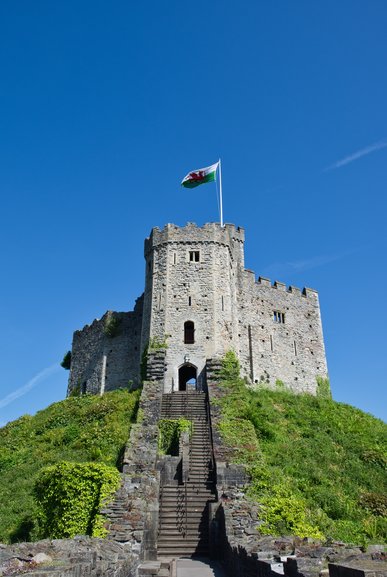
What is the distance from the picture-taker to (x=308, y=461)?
20.4 metres

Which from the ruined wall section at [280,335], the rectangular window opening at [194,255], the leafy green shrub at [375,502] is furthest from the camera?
the ruined wall section at [280,335]

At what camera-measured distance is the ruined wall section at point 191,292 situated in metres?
A: 28.8

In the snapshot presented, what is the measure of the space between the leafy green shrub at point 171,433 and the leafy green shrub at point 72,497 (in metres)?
5.54

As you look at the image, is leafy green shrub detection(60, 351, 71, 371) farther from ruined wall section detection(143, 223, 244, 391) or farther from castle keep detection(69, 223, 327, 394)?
ruined wall section detection(143, 223, 244, 391)

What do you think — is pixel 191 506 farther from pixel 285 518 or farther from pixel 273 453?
pixel 273 453

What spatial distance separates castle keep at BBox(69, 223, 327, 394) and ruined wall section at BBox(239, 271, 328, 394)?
0.23 feet

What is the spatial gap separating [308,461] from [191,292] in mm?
12949

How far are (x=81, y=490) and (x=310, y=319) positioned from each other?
1008 inches

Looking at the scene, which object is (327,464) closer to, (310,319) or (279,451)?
(279,451)

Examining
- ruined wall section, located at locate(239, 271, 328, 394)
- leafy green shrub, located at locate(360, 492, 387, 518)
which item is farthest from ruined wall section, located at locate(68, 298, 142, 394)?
leafy green shrub, located at locate(360, 492, 387, 518)

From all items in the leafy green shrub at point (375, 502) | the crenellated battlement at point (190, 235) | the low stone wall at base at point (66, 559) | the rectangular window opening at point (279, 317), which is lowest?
the low stone wall at base at point (66, 559)

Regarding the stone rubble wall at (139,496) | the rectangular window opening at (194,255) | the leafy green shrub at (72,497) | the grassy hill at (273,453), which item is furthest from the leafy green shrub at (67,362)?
the leafy green shrub at (72,497)

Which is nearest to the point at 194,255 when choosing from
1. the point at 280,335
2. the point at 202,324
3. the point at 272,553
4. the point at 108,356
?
the point at 202,324

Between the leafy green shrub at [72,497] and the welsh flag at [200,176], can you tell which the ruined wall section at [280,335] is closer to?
the welsh flag at [200,176]
